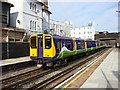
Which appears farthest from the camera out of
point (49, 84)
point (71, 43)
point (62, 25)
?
point (62, 25)

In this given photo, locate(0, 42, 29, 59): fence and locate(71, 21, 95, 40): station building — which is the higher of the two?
locate(71, 21, 95, 40): station building

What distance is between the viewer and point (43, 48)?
1041 cm

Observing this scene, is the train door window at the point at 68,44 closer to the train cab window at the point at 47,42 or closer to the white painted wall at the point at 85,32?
the train cab window at the point at 47,42

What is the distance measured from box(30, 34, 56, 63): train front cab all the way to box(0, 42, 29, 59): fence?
5.58 meters

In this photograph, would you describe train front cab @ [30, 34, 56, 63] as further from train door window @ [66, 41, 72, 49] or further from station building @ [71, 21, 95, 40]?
station building @ [71, 21, 95, 40]

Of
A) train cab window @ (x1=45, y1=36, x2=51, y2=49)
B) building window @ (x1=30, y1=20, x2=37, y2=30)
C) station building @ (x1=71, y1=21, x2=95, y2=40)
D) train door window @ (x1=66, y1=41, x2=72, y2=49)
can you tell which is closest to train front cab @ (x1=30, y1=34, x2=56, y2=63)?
train cab window @ (x1=45, y1=36, x2=51, y2=49)

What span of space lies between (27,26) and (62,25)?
21.1 metres

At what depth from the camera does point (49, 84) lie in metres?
7.53

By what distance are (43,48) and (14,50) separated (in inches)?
290

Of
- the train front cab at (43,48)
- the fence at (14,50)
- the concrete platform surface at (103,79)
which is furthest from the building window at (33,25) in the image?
the concrete platform surface at (103,79)

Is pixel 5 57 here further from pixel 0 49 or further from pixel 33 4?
pixel 33 4

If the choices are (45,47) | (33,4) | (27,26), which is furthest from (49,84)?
(33,4)

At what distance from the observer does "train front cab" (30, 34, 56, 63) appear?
1021 cm

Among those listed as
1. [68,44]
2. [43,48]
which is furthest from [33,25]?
[43,48]
